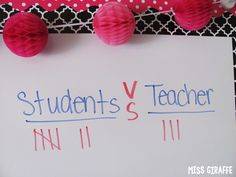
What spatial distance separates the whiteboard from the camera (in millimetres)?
444

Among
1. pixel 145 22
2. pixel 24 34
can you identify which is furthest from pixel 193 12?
pixel 24 34

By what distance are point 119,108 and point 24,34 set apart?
17 cm

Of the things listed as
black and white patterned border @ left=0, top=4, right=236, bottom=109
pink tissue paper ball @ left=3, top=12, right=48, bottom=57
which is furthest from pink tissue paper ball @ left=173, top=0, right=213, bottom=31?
pink tissue paper ball @ left=3, top=12, right=48, bottom=57

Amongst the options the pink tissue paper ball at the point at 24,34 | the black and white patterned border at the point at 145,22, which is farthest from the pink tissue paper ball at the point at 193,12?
the pink tissue paper ball at the point at 24,34

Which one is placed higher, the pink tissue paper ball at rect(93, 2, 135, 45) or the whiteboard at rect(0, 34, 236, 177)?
the pink tissue paper ball at rect(93, 2, 135, 45)

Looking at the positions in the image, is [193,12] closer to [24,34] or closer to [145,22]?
[145,22]

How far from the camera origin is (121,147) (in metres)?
0.46

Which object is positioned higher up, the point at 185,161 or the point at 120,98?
the point at 120,98

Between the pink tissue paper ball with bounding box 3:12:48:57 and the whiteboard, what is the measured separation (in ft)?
0.10

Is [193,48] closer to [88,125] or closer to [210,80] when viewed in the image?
[210,80]

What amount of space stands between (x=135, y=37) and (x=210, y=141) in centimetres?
20

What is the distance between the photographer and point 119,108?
1.51 ft

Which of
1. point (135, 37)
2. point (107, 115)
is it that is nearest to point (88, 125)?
point (107, 115)

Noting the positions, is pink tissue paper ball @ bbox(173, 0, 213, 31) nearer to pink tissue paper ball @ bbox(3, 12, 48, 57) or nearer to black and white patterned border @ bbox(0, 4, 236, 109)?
black and white patterned border @ bbox(0, 4, 236, 109)
